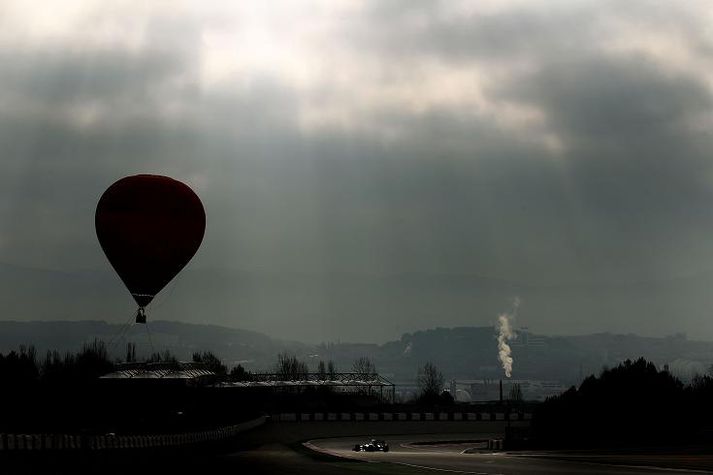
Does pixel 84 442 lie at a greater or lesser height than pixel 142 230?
lesser

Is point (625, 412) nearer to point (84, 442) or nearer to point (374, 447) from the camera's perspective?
point (374, 447)

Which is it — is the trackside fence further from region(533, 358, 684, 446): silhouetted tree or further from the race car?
region(533, 358, 684, 446): silhouetted tree

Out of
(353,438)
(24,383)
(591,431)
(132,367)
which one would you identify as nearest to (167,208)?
(591,431)

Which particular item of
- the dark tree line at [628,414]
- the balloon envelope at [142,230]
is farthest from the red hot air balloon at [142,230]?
the dark tree line at [628,414]

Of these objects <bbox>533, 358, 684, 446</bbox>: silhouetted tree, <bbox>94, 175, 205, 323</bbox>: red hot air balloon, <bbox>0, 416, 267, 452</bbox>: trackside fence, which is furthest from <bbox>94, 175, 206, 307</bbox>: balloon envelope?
<bbox>533, 358, 684, 446</bbox>: silhouetted tree

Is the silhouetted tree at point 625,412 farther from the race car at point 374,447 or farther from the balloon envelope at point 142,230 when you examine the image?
the balloon envelope at point 142,230

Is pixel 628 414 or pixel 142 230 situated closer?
pixel 142 230

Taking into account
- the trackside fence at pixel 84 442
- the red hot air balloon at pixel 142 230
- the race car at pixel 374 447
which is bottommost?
the race car at pixel 374 447

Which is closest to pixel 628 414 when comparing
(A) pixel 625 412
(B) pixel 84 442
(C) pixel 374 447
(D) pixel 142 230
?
(A) pixel 625 412

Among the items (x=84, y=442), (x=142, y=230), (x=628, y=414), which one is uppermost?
(x=142, y=230)
